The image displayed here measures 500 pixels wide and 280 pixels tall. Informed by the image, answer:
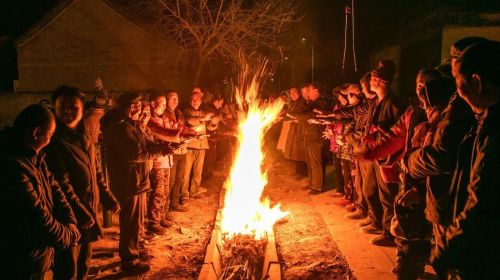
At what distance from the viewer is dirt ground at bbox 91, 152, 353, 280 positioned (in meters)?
5.49

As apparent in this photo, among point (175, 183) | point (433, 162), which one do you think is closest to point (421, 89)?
point (433, 162)

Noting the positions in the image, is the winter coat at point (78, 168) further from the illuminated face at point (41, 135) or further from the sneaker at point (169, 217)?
the sneaker at point (169, 217)

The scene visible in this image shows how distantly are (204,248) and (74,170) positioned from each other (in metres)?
3.02

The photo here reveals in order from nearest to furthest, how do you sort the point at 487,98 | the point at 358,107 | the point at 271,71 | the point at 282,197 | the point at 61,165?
the point at 487,98
the point at 61,165
the point at 358,107
the point at 282,197
the point at 271,71

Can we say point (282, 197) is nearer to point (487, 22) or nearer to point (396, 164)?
point (396, 164)

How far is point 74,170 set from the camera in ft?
13.9

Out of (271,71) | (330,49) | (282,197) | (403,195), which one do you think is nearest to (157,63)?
(271,71)

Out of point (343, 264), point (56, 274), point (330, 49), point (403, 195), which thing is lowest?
point (343, 264)

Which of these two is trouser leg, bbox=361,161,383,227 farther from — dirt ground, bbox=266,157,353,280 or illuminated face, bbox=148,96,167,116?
illuminated face, bbox=148,96,167,116

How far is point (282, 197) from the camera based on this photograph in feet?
31.2

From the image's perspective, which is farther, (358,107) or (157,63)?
(157,63)

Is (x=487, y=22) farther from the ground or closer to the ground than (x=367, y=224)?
farther from the ground

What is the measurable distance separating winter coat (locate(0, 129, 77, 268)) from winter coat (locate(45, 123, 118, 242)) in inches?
24.6

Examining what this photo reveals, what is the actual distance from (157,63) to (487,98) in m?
23.5
